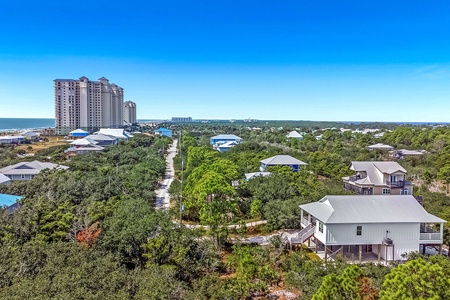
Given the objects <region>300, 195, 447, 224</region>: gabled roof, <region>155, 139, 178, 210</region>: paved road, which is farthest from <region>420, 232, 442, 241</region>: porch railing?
<region>155, 139, 178, 210</region>: paved road

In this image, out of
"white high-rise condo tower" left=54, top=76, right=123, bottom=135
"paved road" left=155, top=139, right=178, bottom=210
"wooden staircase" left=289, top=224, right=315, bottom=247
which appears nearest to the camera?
"wooden staircase" left=289, top=224, right=315, bottom=247

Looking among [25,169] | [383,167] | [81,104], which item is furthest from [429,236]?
[81,104]

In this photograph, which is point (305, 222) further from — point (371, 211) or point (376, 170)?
point (376, 170)

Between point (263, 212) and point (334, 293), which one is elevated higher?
point (334, 293)

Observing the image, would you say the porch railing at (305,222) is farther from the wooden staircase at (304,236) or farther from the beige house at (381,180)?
the beige house at (381,180)

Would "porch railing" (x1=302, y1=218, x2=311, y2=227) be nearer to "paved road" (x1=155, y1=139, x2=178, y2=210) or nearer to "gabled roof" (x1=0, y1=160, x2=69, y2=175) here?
"paved road" (x1=155, y1=139, x2=178, y2=210)

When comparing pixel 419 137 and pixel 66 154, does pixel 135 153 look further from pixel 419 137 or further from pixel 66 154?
pixel 419 137

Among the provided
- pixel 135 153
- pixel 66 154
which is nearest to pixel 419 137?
pixel 135 153
